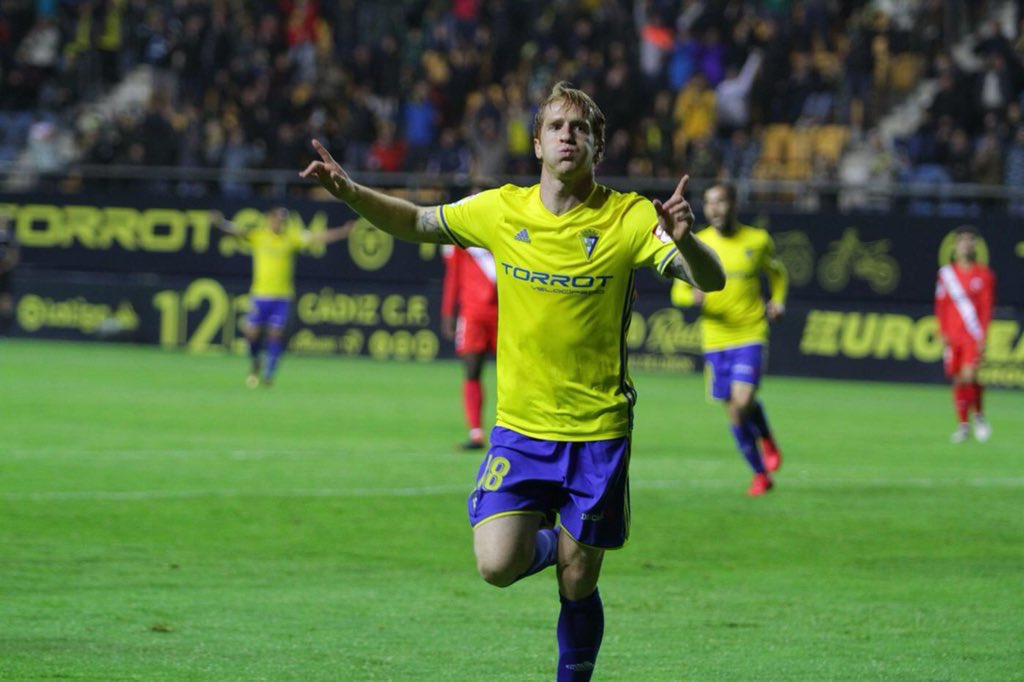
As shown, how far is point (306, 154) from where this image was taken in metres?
29.7

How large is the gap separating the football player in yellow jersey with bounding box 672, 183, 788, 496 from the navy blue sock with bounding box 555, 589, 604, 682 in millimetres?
6935

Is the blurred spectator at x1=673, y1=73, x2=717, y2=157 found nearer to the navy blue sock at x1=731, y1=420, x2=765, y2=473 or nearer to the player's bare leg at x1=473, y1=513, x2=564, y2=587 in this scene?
the navy blue sock at x1=731, y1=420, x2=765, y2=473

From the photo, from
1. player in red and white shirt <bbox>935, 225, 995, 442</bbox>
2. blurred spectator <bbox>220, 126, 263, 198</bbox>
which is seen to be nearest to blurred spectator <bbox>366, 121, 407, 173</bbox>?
blurred spectator <bbox>220, 126, 263, 198</bbox>

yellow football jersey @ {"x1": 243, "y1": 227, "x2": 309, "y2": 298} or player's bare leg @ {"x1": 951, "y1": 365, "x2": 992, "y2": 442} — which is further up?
yellow football jersey @ {"x1": 243, "y1": 227, "x2": 309, "y2": 298}

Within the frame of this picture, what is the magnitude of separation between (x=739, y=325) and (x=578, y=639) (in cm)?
753

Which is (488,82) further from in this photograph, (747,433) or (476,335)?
(747,433)

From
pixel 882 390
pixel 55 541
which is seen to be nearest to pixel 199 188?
pixel 882 390

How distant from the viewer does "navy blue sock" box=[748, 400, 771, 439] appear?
13.3 m

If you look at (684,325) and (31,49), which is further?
(31,49)

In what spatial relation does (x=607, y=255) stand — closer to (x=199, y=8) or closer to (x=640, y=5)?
(x=640, y=5)

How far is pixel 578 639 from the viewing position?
6066 mm

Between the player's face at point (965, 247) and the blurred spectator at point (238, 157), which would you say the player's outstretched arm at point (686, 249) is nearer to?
the player's face at point (965, 247)

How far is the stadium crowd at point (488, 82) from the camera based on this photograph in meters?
26.4

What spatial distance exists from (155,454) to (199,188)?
53.2 feet
